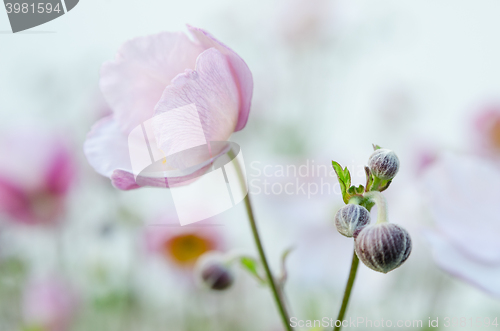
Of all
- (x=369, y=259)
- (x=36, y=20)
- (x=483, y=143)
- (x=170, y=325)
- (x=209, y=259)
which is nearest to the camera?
(x=369, y=259)

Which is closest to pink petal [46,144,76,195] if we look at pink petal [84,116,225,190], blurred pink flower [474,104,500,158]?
pink petal [84,116,225,190]

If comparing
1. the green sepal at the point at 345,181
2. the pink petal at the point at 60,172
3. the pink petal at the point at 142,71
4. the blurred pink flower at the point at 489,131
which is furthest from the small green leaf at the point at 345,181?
the blurred pink flower at the point at 489,131

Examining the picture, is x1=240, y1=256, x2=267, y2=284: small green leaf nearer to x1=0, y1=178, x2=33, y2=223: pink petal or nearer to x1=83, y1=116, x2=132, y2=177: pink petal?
x1=83, y1=116, x2=132, y2=177: pink petal

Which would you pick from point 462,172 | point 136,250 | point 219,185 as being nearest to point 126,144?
point 219,185

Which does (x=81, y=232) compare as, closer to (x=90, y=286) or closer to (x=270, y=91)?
(x=90, y=286)

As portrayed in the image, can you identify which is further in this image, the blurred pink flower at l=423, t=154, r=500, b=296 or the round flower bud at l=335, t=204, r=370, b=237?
the blurred pink flower at l=423, t=154, r=500, b=296

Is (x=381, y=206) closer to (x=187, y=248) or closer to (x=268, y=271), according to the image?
(x=268, y=271)

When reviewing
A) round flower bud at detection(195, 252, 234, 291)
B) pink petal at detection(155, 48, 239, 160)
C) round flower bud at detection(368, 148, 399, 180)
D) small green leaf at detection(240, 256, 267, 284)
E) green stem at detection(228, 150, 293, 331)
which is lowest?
round flower bud at detection(195, 252, 234, 291)
